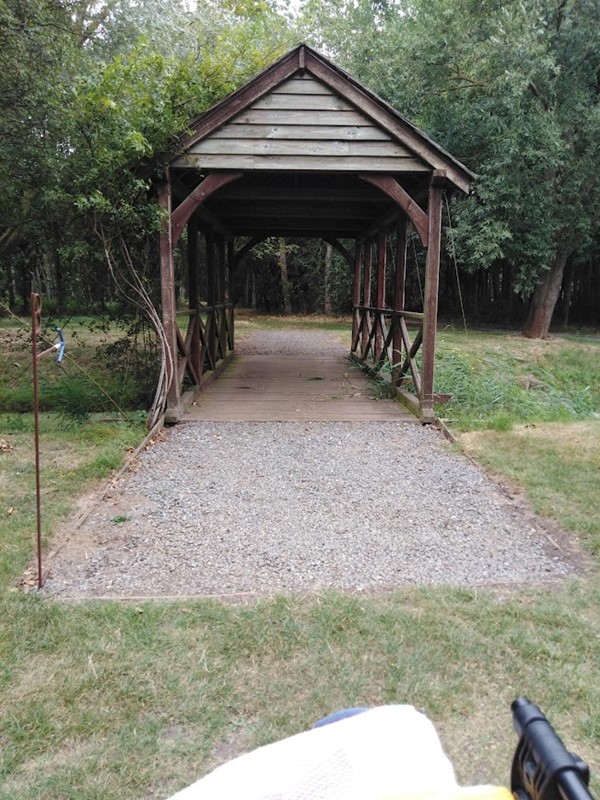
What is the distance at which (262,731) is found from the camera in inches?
81.5

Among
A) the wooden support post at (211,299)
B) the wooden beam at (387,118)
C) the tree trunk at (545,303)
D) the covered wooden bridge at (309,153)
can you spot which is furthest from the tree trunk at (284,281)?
the wooden beam at (387,118)

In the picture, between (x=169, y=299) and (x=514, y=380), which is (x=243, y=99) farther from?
(x=514, y=380)

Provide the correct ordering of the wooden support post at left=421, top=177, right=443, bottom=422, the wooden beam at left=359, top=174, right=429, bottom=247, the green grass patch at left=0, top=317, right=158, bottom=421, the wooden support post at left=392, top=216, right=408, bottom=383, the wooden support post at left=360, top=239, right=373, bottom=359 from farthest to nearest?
1. the wooden support post at left=360, top=239, right=373, bottom=359
2. the wooden support post at left=392, top=216, right=408, bottom=383
3. the green grass patch at left=0, top=317, right=158, bottom=421
4. the wooden support post at left=421, top=177, right=443, bottom=422
5. the wooden beam at left=359, top=174, right=429, bottom=247

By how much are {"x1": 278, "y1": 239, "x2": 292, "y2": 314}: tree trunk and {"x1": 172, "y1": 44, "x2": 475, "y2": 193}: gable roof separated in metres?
17.2

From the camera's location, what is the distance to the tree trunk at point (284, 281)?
24.0 m

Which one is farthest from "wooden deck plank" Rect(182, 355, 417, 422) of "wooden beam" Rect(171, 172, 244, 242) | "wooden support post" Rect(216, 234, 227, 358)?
"wooden beam" Rect(171, 172, 244, 242)

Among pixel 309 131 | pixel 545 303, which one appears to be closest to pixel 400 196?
pixel 309 131

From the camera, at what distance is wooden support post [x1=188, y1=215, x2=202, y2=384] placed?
26.6ft

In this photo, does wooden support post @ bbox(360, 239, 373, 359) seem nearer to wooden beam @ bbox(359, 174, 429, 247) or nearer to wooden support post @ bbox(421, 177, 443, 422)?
wooden support post @ bbox(421, 177, 443, 422)

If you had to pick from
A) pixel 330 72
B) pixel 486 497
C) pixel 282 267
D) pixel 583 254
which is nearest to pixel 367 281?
pixel 330 72

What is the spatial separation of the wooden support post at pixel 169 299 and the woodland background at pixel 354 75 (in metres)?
0.21

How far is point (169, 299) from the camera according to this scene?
21.7ft

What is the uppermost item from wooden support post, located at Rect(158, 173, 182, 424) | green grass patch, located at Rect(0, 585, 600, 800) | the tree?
the tree

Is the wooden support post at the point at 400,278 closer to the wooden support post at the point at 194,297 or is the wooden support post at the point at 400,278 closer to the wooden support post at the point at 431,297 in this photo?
the wooden support post at the point at 431,297
